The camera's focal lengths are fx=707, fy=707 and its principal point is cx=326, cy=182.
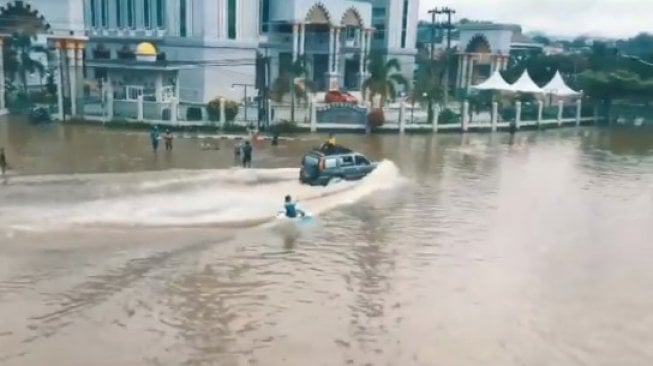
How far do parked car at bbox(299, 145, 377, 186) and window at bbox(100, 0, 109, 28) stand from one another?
3039 cm

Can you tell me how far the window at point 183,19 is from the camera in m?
43.2

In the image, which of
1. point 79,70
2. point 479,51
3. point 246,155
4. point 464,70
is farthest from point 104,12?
point 479,51

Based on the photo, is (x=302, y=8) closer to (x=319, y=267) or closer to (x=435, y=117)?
(x=435, y=117)

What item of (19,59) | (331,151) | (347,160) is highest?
(19,59)

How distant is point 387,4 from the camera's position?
5741 centimetres

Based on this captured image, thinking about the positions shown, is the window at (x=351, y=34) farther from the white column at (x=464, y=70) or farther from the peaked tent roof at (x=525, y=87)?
the peaked tent roof at (x=525, y=87)

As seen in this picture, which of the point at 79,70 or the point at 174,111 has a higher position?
the point at 79,70

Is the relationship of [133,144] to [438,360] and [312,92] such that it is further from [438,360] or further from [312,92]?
[438,360]

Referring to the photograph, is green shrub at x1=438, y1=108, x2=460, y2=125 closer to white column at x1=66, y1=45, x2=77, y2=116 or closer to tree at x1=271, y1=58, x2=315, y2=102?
tree at x1=271, y1=58, x2=315, y2=102

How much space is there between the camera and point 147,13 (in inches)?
1794

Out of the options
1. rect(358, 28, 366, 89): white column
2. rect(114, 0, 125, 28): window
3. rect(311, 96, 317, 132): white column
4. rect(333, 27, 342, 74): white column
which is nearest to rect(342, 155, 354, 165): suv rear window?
rect(311, 96, 317, 132): white column

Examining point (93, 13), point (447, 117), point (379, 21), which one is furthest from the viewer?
point (379, 21)

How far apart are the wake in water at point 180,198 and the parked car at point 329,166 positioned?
0.88 feet

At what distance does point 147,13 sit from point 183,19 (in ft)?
11.8
